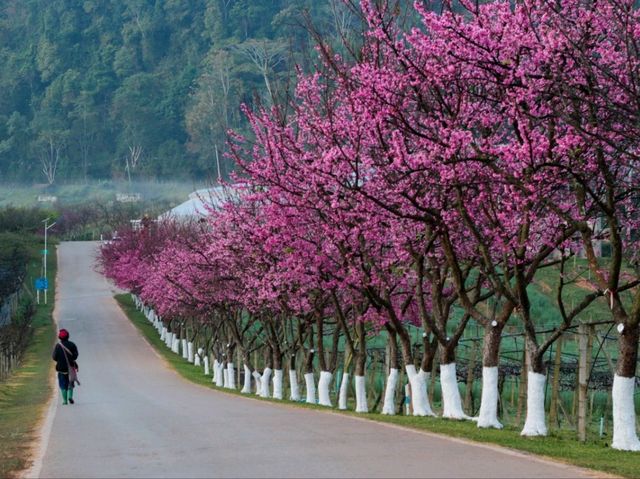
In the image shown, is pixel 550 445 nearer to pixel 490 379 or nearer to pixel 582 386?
pixel 582 386

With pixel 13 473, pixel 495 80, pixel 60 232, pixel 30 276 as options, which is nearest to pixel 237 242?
pixel 495 80

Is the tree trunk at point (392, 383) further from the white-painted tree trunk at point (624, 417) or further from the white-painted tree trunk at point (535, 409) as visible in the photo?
the white-painted tree trunk at point (624, 417)

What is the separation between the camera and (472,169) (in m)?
19.1

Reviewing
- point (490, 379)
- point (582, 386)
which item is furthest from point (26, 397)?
point (582, 386)

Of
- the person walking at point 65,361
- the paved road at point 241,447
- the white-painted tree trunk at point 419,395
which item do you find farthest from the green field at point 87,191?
the paved road at point 241,447

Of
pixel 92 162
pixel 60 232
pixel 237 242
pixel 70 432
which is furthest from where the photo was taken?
pixel 92 162

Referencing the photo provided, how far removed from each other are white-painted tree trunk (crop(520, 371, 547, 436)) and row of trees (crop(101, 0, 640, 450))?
0.10 ft

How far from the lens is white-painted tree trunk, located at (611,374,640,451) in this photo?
17.0 metres

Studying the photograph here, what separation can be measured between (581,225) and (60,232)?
12870 cm

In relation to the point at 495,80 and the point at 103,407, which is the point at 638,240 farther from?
the point at 103,407

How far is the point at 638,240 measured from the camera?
70.1 feet

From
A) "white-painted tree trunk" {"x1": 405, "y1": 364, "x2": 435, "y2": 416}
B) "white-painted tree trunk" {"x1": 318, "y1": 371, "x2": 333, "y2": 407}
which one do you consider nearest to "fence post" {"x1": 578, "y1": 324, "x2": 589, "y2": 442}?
"white-painted tree trunk" {"x1": 405, "y1": 364, "x2": 435, "y2": 416}

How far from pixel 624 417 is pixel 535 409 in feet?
6.46

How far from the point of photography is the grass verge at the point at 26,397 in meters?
16.4
